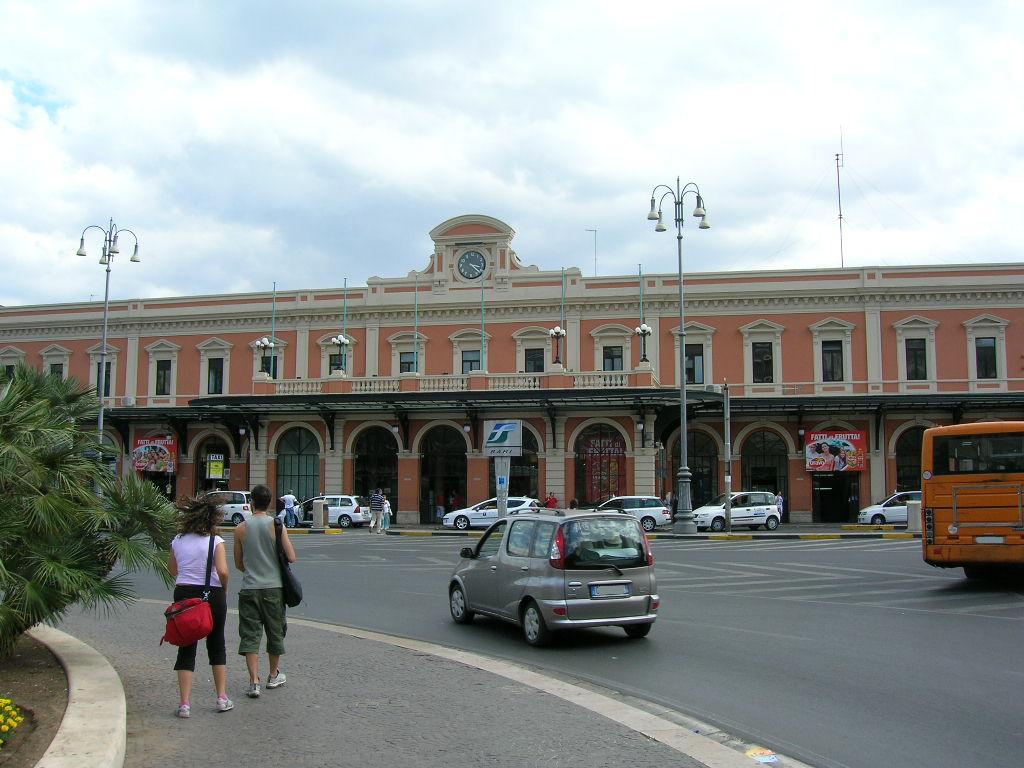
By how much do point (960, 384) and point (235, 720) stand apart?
4096cm

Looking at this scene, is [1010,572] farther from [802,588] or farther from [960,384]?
[960,384]

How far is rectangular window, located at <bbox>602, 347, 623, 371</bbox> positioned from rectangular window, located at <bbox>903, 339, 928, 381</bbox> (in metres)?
13.2

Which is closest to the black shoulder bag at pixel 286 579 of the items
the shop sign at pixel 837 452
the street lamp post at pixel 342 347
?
the street lamp post at pixel 342 347

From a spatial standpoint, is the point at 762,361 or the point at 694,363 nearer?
the point at 762,361

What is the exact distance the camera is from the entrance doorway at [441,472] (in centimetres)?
4125

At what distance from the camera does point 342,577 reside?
18.2m

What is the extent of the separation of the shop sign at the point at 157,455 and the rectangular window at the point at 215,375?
11.9ft

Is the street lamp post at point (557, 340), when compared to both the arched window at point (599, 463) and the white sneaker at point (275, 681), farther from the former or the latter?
the white sneaker at point (275, 681)

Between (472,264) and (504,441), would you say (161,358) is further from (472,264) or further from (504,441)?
Result: (504,441)

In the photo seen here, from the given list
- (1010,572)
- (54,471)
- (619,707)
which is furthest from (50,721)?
(1010,572)

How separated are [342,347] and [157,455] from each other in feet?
35.3

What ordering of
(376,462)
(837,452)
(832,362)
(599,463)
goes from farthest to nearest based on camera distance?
(832,362), (376,462), (837,452), (599,463)

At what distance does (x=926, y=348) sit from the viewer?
41.7 meters

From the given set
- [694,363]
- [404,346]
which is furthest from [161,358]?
[694,363]
